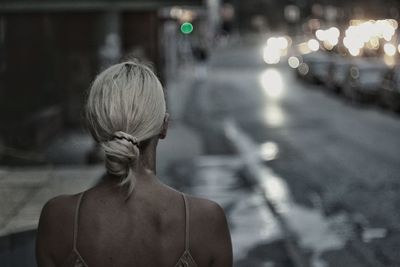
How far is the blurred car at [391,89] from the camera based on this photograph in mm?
27234

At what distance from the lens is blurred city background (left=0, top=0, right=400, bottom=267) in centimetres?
981

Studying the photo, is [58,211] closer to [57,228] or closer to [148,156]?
[57,228]

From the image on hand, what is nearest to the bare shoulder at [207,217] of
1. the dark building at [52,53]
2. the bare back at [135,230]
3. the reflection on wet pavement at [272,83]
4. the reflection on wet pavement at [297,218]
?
the bare back at [135,230]

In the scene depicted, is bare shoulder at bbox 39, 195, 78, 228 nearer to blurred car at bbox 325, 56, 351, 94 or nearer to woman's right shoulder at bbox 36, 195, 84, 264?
woman's right shoulder at bbox 36, 195, 84, 264

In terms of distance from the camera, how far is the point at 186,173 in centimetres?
1501

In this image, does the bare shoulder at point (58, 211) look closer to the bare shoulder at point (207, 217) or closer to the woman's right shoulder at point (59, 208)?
the woman's right shoulder at point (59, 208)

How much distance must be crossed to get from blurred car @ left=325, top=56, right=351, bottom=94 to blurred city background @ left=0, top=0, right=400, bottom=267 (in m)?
0.10

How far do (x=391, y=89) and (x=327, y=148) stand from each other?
979 cm

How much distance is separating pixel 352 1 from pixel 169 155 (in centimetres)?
5875

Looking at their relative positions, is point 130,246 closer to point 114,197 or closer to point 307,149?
point 114,197

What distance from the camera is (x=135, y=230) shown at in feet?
8.24

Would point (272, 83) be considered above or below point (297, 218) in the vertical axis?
below

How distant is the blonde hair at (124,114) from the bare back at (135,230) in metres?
0.10

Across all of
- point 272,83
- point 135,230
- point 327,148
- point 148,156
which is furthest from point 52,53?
point 272,83
